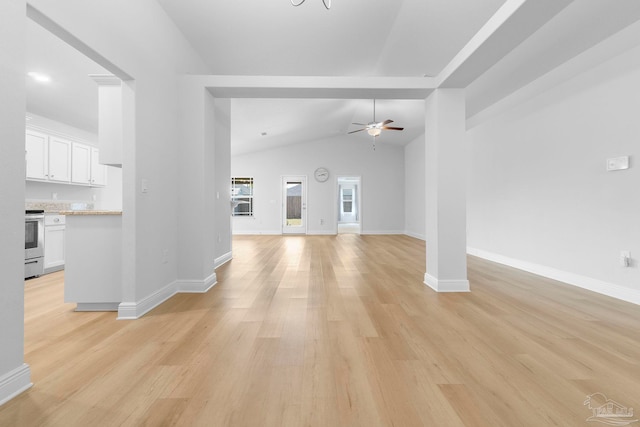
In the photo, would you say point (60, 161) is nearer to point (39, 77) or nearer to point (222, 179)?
point (39, 77)

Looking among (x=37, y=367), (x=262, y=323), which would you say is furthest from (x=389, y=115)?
(x=37, y=367)

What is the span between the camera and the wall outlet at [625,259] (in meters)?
2.65

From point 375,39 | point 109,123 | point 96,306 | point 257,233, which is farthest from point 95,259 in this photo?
point 257,233

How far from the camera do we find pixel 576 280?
124 inches

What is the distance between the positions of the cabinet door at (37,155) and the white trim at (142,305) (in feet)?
10.7

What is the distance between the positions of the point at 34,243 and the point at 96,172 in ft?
6.32

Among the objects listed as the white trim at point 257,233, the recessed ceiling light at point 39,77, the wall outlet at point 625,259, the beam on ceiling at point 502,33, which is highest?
the recessed ceiling light at point 39,77

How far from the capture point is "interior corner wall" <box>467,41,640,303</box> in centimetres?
267

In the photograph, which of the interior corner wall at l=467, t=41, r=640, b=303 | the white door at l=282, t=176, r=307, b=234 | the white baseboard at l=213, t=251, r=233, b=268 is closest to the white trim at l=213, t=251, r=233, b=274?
the white baseboard at l=213, t=251, r=233, b=268

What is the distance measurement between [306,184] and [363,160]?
6.74 ft

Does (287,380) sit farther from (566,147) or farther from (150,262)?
(566,147)

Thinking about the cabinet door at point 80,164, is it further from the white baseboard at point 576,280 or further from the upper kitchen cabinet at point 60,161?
the white baseboard at point 576,280

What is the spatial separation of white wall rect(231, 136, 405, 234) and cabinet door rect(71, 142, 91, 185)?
437 centimetres

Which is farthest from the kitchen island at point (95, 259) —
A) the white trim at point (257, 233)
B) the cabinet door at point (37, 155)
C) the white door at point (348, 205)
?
the white door at point (348, 205)
